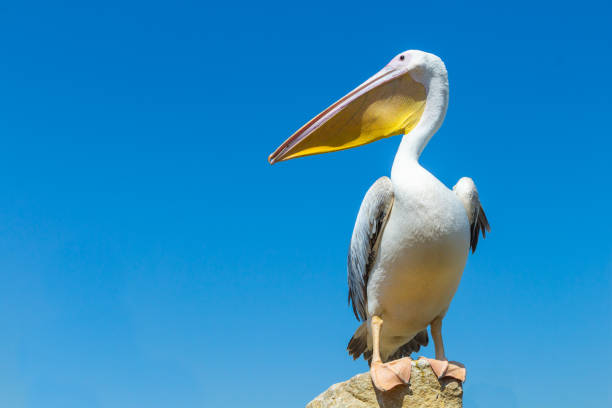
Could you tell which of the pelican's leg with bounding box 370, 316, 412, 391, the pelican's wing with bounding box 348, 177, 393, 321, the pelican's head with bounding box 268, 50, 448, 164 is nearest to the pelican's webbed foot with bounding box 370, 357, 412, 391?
the pelican's leg with bounding box 370, 316, 412, 391

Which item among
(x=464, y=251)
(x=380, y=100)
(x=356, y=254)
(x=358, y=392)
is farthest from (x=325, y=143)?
(x=358, y=392)

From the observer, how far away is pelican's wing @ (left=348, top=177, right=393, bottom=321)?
586cm

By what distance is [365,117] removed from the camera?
267 inches

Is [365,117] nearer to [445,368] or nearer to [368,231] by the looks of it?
[368,231]

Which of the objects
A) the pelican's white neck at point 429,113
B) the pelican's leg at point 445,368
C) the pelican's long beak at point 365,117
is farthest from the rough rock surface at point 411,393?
the pelican's long beak at point 365,117

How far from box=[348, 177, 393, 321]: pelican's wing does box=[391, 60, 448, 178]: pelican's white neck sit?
0.38 m

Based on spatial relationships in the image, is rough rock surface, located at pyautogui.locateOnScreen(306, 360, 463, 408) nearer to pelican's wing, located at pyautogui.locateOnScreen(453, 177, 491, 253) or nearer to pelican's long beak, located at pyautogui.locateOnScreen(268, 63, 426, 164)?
pelican's wing, located at pyautogui.locateOnScreen(453, 177, 491, 253)

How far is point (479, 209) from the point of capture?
253 inches

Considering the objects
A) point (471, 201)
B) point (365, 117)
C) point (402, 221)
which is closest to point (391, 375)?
point (402, 221)

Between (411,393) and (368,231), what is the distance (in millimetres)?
1497

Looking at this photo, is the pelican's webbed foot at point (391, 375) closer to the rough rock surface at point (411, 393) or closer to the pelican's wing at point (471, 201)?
the rough rock surface at point (411, 393)

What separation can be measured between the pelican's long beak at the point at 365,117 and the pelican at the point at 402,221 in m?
0.01

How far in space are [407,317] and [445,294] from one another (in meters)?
0.42

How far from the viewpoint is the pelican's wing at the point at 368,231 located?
5855 millimetres
